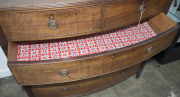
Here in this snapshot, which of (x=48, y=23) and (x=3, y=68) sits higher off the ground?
(x=48, y=23)

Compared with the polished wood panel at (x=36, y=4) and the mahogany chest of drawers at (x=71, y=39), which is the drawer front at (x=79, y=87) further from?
the polished wood panel at (x=36, y=4)

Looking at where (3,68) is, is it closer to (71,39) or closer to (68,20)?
(71,39)

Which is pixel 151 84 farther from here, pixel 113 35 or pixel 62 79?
pixel 62 79

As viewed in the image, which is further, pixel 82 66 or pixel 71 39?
pixel 71 39

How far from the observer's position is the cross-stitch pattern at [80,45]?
34.8 inches

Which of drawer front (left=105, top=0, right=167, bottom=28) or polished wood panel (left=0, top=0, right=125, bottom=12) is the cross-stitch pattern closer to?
drawer front (left=105, top=0, right=167, bottom=28)

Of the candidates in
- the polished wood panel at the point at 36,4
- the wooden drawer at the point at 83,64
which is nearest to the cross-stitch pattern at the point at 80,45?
the wooden drawer at the point at 83,64

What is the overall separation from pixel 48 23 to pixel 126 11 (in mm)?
392

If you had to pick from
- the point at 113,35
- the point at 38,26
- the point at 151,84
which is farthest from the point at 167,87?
the point at 38,26

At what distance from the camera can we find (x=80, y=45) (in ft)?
3.11

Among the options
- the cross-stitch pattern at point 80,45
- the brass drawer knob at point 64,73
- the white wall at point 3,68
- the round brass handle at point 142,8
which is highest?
the round brass handle at point 142,8

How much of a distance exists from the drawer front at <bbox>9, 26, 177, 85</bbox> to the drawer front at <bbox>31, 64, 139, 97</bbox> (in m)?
0.18

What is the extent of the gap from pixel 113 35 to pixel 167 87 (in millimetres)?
650

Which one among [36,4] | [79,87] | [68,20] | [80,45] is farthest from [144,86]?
[36,4]
